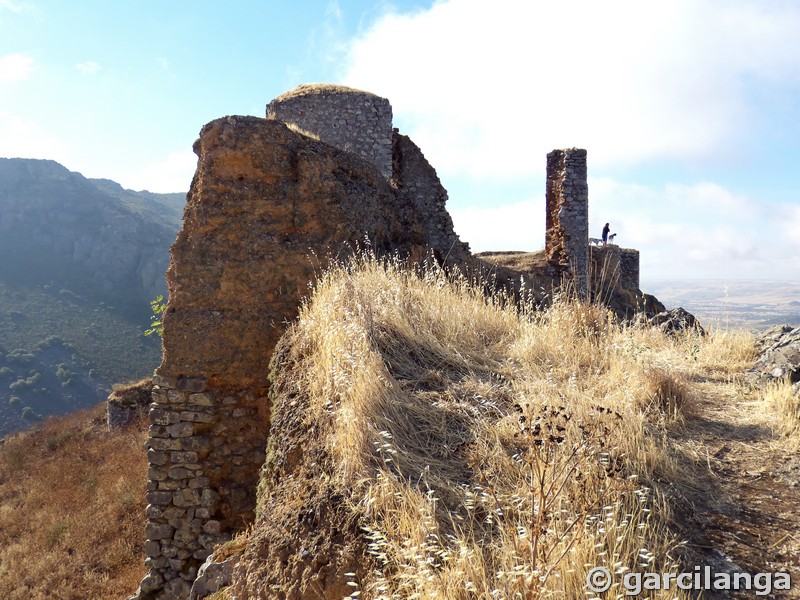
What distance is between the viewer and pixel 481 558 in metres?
2.33

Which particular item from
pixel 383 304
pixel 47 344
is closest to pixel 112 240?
pixel 47 344

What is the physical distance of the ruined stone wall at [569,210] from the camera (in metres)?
15.5

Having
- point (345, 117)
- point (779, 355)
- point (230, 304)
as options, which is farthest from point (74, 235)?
point (779, 355)

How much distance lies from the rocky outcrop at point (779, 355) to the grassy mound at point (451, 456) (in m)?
0.38

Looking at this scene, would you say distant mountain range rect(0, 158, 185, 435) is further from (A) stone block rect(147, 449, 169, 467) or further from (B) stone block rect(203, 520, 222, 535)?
(B) stone block rect(203, 520, 222, 535)

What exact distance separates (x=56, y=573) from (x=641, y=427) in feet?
30.6

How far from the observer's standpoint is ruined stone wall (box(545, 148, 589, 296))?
15531 mm

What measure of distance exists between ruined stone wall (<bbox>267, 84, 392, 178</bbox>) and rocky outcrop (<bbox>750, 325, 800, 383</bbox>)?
9.64 meters

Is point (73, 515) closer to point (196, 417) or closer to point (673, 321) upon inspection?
point (196, 417)

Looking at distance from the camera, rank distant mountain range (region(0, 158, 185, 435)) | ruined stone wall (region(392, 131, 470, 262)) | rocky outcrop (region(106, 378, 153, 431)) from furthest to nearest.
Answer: distant mountain range (region(0, 158, 185, 435)), rocky outcrop (region(106, 378, 153, 431)), ruined stone wall (region(392, 131, 470, 262))

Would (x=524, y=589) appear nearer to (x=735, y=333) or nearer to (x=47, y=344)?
(x=735, y=333)

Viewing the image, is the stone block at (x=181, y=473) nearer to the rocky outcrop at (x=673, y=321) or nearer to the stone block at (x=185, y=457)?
the stone block at (x=185, y=457)

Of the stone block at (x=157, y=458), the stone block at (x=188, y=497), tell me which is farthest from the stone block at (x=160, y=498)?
the stone block at (x=157, y=458)

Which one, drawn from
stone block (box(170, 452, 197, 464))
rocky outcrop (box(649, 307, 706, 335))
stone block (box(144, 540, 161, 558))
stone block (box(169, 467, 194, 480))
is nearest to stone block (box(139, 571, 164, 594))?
stone block (box(144, 540, 161, 558))
